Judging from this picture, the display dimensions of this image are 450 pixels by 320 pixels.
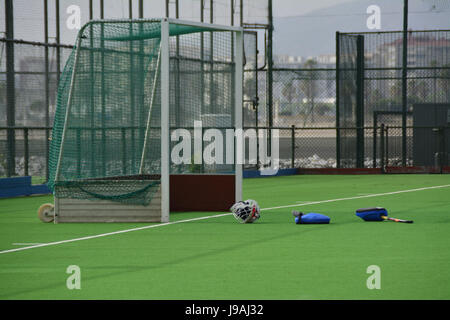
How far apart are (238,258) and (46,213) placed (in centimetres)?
447

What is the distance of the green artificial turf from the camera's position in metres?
6.51

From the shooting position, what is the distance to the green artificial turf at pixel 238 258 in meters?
6.51

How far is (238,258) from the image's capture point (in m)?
8.21

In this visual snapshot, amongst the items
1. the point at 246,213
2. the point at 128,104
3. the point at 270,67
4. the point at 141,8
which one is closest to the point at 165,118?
the point at 128,104

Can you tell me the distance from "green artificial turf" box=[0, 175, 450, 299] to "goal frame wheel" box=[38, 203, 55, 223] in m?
0.12

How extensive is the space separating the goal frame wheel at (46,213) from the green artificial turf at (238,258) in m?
0.12

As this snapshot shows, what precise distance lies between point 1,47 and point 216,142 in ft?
17.8

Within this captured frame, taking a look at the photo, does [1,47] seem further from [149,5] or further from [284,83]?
[284,83]

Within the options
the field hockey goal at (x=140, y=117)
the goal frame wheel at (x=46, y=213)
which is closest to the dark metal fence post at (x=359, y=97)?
the field hockey goal at (x=140, y=117)

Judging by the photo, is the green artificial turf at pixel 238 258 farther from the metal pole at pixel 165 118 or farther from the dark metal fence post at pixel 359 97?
the dark metal fence post at pixel 359 97

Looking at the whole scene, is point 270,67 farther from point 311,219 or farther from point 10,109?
point 311,219

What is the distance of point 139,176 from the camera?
13.0m
